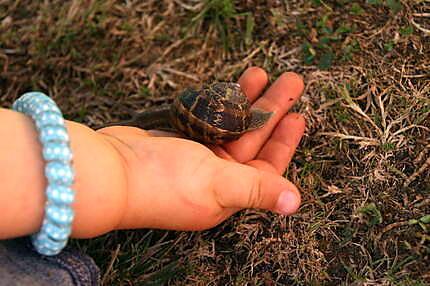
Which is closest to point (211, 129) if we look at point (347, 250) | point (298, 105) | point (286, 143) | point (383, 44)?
point (286, 143)

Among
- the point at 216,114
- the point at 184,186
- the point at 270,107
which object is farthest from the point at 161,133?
the point at 184,186

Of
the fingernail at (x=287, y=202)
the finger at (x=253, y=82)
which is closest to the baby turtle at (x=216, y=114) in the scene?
the finger at (x=253, y=82)

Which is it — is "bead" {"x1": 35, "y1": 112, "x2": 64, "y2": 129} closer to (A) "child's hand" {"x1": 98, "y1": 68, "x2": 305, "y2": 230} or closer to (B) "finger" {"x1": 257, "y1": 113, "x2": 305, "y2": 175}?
(A) "child's hand" {"x1": 98, "y1": 68, "x2": 305, "y2": 230}

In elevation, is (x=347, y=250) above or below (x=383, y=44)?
below

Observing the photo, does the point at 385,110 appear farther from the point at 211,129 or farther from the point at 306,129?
the point at 211,129

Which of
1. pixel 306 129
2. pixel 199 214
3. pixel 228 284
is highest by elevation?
A: pixel 199 214
